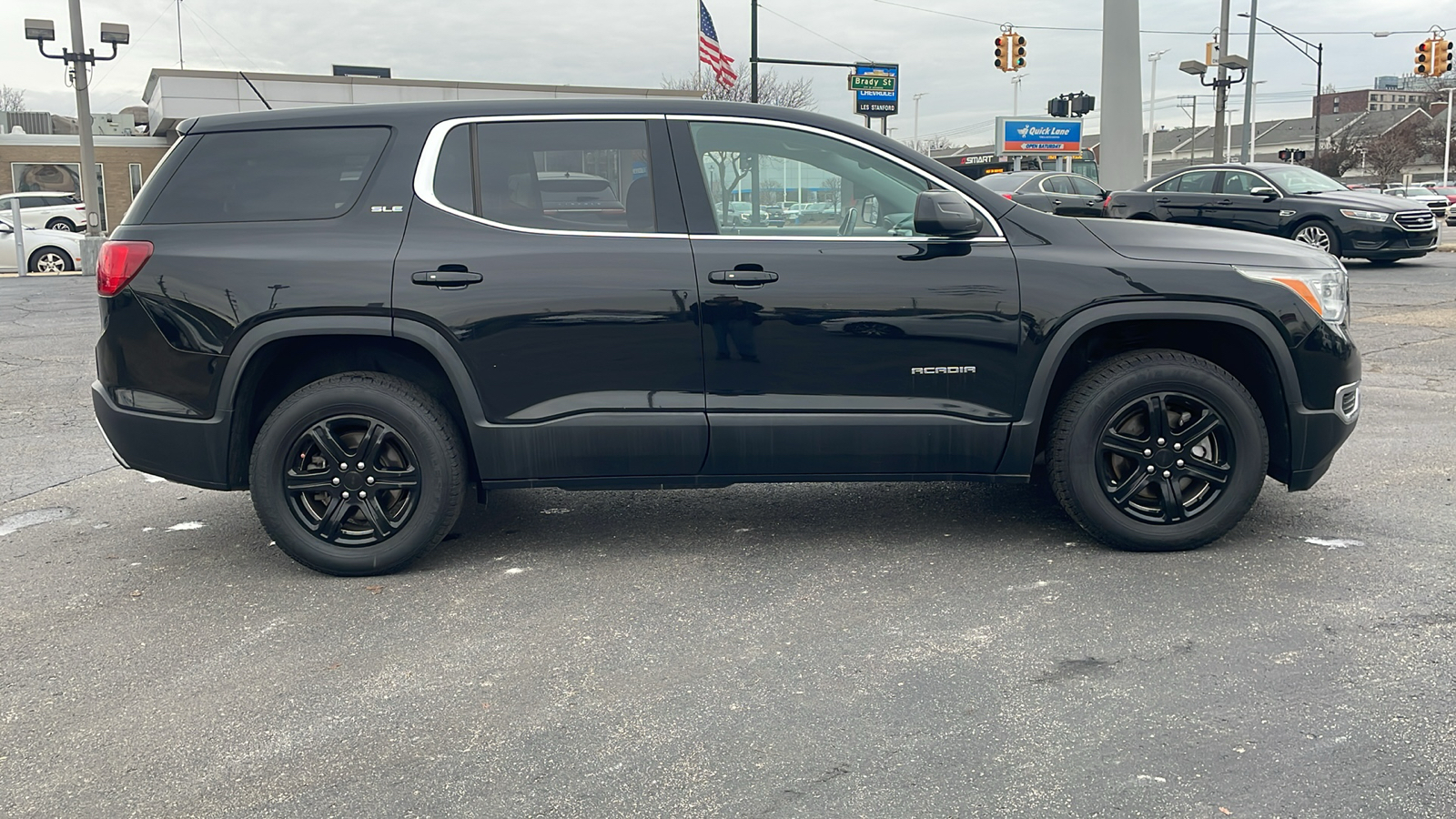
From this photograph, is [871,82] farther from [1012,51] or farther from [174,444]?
[174,444]

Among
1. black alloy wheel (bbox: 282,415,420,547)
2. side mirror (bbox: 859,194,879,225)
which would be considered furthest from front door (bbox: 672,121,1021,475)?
black alloy wheel (bbox: 282,415,420,547)

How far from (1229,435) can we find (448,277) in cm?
294

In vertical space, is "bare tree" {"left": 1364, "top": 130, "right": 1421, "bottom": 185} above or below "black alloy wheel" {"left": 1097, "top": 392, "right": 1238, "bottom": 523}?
above

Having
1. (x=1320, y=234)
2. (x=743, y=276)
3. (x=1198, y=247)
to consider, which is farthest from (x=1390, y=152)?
(x=743, y=276)

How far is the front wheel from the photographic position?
16.5 meters

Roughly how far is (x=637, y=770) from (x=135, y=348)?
2.69m

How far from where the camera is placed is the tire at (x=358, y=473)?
14.1ft

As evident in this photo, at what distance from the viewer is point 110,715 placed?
10.8 feet

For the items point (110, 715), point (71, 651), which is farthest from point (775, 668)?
point (71, 651)

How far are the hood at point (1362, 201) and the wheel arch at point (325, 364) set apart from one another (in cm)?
1560

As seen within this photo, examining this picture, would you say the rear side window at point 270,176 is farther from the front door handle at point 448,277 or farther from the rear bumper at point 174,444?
the rear bumper at point 174,444

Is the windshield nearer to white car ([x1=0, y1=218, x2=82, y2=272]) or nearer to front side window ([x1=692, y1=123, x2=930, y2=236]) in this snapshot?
front side window ([x1=692, y1=123, x2=930, y2=236])

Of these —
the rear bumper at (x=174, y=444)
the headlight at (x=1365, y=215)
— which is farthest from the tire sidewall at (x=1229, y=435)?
the headlight at (x=1365, y=215)

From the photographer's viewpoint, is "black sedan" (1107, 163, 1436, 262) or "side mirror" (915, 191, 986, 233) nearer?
"side mirror" (915, 191, 986, 233)
